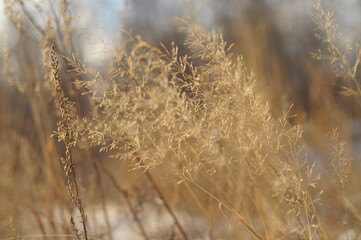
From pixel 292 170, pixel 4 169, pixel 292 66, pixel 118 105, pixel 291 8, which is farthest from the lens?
pixel 292 66

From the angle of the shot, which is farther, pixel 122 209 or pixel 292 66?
pixel 292 66

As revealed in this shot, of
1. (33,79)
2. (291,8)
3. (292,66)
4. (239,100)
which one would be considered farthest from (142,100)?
(292,66)

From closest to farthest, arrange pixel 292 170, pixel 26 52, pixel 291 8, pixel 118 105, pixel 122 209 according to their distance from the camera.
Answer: pixel 292 170, pixel 118 105, pixel 26 52, pixel 122 209, pixel 291 8

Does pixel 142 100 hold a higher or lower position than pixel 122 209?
higher

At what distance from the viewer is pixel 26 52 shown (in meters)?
1.74

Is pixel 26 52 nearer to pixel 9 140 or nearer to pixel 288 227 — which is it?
pixel 9 140

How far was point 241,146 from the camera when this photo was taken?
1.06 metres

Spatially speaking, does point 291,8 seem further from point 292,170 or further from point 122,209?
point 292,170

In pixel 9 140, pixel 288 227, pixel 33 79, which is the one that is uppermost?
pixel 33 79

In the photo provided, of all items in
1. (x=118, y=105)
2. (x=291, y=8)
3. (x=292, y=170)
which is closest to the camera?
(x=292, y=170)

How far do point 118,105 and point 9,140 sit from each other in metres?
1.05

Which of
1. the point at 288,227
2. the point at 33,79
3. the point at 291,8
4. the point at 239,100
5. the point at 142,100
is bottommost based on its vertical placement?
the point at 288,227

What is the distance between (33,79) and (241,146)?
105cm

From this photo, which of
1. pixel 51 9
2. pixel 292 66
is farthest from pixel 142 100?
pixel 292 66
